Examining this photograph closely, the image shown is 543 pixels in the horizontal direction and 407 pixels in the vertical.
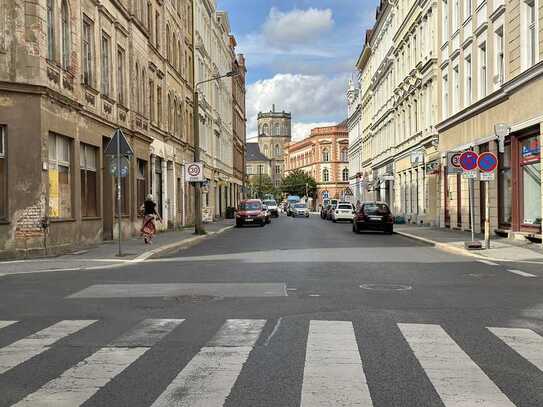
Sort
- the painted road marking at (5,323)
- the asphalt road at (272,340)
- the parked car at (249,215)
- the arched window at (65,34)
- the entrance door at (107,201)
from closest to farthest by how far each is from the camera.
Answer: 1. the asphalt road at (272,340)
2. the painted road marking at (5,323)
3. the arched window at (65,34)
4. the entrance door at (107,201)
5. the parked car at (249,215)

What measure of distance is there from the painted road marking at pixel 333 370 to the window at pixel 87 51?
1594 centimetres

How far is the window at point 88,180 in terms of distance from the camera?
2080cm

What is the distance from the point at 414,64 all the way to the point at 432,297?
3323cm

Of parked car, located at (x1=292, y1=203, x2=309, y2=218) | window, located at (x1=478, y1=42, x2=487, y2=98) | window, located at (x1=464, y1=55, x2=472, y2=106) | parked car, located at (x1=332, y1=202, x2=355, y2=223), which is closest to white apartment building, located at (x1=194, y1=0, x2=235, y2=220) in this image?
parked car, located at (x1=292, y1=203, x2=309, y2=218)

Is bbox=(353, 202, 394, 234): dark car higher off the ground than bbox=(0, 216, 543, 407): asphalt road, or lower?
higher

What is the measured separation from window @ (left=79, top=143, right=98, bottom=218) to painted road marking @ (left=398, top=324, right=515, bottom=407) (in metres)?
15.4

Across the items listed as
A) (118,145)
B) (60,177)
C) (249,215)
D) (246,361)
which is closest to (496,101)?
(118,145)

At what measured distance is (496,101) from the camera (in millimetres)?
23547

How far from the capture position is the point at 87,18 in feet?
69.5

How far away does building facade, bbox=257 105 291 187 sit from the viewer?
6718 inches

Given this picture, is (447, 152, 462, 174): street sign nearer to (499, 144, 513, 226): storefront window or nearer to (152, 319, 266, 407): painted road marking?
(499, 144, 513, 226): storefront window

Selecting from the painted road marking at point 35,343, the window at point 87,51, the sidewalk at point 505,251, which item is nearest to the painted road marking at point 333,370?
the painted road marking at point 35,343

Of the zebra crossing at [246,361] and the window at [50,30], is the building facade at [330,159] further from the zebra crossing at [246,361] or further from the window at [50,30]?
the zebra crossing at [246,361]

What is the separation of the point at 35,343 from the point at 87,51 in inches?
647
